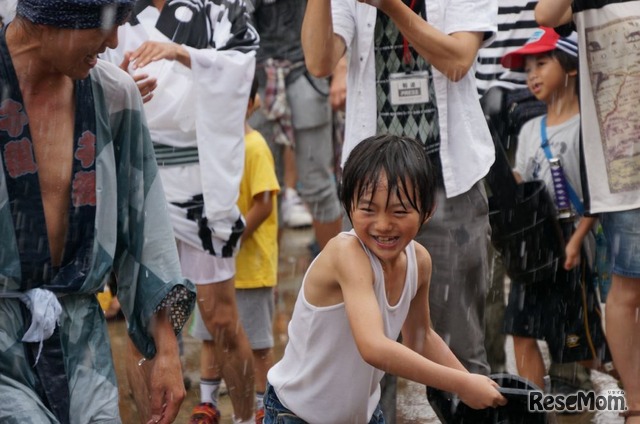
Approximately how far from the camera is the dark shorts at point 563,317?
5539 mm

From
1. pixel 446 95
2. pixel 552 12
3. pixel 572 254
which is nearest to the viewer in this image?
pixel 446 95

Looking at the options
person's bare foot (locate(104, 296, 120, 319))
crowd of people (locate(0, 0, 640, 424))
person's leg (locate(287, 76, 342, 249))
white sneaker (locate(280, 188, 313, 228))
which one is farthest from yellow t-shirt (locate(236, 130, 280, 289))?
white sneaker (locate(280, 188, 313, 228))

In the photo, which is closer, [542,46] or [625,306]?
[625,306]

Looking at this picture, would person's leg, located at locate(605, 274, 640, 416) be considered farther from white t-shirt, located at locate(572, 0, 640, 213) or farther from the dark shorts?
the dark shorts

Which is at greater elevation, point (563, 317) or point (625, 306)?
point (625, 306)

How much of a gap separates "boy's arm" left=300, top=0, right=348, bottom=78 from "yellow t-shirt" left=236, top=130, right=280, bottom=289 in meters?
1.37

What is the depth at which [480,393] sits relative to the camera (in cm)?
318

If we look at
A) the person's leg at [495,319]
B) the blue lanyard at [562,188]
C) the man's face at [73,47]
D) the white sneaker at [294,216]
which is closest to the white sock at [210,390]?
the person's leg at [495,319]

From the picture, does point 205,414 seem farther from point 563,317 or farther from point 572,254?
point 572,254

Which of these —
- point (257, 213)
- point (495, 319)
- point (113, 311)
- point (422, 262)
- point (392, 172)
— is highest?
point (392, 172)

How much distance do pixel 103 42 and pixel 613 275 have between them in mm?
2565

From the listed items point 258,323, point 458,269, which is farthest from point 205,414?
point 458,269

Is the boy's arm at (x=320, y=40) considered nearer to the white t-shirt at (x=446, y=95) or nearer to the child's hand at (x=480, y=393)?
the white t-shirt at (x=446, y=95)

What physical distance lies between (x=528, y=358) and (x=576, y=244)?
0.57 metres
